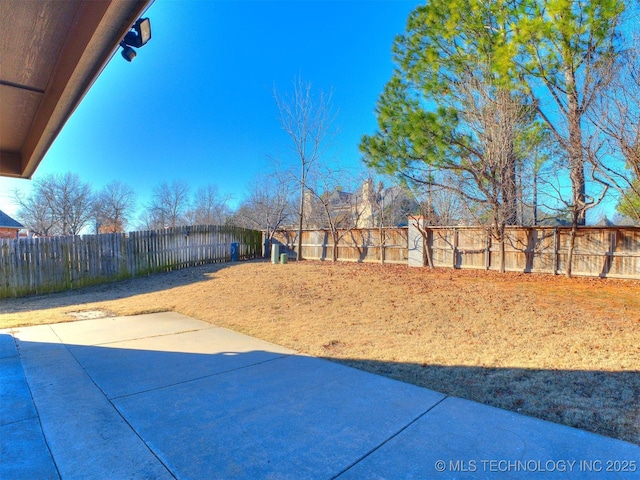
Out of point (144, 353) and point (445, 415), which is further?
point (144, 353)

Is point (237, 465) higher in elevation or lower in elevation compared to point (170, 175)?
lower

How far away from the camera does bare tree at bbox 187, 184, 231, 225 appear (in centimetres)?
3284

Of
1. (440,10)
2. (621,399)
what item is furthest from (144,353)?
(440,10)

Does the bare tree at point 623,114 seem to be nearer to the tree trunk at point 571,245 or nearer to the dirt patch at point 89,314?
the tree trunk at point 571,245

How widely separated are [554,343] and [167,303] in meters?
7.03

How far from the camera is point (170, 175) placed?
32.9 m

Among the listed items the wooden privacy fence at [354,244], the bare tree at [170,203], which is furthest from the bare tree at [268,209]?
the bare tree at [170,203]

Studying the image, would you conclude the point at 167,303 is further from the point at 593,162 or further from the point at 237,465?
the point at 593,162

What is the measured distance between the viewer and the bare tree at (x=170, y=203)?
34.1 m

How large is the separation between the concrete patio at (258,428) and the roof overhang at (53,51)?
95.4 inches

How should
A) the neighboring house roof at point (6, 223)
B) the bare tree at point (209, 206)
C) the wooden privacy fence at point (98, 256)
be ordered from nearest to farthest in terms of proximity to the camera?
1. the wooden privacy fence at point (98, 256)
2. the neighboring house roof at point (6, 223)
3. the bare tree at point (209, 206)

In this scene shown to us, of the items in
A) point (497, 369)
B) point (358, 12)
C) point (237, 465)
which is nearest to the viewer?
point (237, 465)

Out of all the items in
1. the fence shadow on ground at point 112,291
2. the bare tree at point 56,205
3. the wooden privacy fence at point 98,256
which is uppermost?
the bare tree at point 56,205

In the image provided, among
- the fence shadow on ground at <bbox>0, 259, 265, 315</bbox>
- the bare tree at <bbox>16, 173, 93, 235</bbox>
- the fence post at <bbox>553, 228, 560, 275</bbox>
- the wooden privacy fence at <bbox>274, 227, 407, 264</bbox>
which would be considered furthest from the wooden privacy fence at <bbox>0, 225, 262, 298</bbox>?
the bare tree at <bbox>16, 173, 93, 235</bbox>
